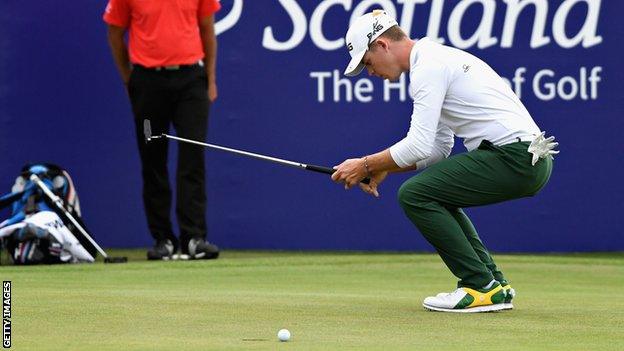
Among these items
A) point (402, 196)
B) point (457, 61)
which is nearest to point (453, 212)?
point (402, 196)

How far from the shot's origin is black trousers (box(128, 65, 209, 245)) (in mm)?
10617

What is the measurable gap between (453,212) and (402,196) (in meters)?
0.34

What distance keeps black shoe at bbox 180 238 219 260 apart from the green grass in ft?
0.64

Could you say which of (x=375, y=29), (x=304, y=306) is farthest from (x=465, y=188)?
(x=304, y=306)

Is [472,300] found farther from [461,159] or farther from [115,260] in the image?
[115,260]

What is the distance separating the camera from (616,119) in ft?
37.6

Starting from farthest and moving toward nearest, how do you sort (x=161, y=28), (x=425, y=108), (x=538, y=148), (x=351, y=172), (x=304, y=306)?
(x=161, y=28)
(x=304, y=306)
(x=351, y=172)
(x=538, y=148)
(x=425, y=108)

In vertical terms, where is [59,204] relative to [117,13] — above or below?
below

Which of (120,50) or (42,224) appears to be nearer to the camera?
(42,224)

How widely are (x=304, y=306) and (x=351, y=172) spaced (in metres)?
0.75


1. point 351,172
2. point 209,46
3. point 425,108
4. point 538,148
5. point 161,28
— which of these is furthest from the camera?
point 209,46

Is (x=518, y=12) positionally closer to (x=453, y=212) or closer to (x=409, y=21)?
(x=409, y=21)

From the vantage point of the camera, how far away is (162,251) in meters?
10.8

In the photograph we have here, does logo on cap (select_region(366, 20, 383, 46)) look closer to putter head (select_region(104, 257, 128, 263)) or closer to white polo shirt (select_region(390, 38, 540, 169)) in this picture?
white polo shirt (select_region(390, 38, 540, 169))
